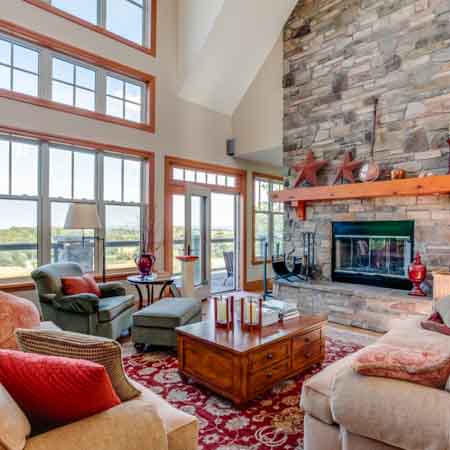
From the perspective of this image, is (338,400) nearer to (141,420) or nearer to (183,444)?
(183,444)

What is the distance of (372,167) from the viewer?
4.53 metres

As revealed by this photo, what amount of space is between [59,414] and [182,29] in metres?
5.82

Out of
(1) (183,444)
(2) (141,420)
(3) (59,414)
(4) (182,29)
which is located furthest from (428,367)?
(4) (182,29)

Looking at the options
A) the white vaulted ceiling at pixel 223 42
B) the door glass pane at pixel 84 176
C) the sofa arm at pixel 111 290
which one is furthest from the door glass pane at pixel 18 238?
the white vaulted ceiling at pixel 223 42

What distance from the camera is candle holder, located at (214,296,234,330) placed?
2756 millimetres

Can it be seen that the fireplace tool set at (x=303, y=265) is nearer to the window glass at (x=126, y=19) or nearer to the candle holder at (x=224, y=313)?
the candle holder at (x=224, y=313)

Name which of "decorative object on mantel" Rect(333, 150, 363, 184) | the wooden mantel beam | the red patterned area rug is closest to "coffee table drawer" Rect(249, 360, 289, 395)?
the red patterned area rug

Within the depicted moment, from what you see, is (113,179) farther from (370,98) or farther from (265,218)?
(370,98)

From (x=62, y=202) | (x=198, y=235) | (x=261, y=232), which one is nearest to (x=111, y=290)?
(x=62, y=202)

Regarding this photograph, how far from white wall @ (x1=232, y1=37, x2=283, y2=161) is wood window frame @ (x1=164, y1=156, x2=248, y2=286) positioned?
0.51 metres

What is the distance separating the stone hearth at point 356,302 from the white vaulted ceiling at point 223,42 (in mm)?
3466

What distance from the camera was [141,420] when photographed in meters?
1.18

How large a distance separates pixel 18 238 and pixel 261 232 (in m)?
4.48

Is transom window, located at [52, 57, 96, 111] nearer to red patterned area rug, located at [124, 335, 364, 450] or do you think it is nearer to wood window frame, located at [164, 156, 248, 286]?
wood window frame, located at [164, 156, 248, 286]
